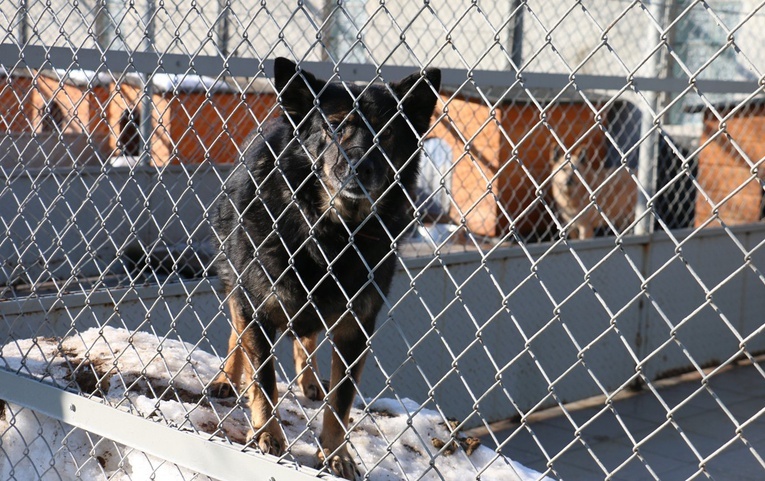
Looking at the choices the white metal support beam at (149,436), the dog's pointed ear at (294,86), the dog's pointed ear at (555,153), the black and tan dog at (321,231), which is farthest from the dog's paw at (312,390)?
the dog's pointed ear at (555,153)

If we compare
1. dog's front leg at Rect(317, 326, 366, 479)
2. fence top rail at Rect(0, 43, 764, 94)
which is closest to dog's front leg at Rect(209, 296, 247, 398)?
dog's front leg at Rect(317, 326, 366, 479)

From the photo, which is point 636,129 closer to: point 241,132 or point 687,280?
point 687,280

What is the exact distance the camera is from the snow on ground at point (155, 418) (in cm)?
283

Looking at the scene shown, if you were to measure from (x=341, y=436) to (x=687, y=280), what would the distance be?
4.59 metres

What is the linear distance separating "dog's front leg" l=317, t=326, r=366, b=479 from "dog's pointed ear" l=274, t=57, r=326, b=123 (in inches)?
30.6

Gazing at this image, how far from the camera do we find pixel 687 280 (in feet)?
22.4

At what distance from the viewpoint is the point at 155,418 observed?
2732 millimetres

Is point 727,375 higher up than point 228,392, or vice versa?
point 727,375

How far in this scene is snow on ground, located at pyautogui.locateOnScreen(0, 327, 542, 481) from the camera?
2.83 meters

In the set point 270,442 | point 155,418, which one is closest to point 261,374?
point 270,442

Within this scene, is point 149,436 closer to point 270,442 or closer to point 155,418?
point 155,418

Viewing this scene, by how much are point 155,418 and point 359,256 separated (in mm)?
849

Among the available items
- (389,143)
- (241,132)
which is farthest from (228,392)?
(241,132)

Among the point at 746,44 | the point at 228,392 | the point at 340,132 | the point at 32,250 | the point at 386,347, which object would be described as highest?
the point at 746,44
